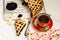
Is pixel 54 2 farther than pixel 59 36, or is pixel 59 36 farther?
pixel 54 2

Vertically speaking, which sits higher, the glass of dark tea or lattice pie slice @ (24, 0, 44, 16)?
lattice pie slice @ (24, 0, 44, 16)

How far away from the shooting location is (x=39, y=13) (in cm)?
99

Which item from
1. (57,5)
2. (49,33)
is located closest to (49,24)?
(49,33)

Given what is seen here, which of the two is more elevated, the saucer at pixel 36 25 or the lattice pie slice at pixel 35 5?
the lattice pie slice at pixel 35 5

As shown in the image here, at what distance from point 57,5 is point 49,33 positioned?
17 centimetres

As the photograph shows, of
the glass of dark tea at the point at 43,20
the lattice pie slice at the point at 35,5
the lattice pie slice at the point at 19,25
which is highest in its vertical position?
the lattice pie slice at the point at 35,5

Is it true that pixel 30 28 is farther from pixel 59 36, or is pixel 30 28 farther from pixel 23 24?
pixel 59 36

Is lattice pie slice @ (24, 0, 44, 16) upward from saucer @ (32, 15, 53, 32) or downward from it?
upward

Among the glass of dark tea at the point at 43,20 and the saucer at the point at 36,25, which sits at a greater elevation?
the glass of dark tea at the point at 43,20

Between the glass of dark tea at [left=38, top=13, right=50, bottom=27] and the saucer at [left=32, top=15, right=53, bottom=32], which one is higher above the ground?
the glass of dark tea at [left=38, top=13, right=50, bottom=27]

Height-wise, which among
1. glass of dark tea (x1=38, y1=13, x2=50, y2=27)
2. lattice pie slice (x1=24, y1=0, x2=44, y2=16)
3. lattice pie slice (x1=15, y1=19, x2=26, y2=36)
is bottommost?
lattice pie slice (x1=15, y1=19, x2=26, y2=36)

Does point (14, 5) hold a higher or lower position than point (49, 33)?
higher

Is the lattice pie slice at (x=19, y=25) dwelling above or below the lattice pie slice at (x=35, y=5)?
below

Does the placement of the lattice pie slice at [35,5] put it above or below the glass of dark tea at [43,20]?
above
